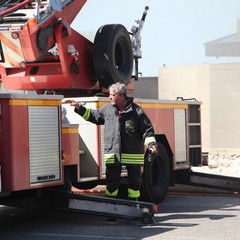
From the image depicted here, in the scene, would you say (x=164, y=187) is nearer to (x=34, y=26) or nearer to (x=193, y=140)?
(x=193, y=140)

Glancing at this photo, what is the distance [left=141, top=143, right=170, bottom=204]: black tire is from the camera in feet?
36.1

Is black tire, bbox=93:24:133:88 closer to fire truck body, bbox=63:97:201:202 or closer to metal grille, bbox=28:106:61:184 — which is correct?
fire truck body, bbox=63:97:201:202

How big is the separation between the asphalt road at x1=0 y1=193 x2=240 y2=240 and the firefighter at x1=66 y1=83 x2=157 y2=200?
61 cm

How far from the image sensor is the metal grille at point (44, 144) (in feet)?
28.7

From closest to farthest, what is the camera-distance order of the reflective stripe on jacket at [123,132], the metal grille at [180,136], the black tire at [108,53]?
the reflective stripe on jacket at [123,132], the black tire at [108,53], the metal grille at [180,136]

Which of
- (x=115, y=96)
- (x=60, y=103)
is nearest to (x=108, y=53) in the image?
(x=115, y=96)

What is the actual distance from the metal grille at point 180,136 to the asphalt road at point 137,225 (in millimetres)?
868

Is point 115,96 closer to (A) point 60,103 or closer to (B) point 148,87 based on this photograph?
(A) point 60,103

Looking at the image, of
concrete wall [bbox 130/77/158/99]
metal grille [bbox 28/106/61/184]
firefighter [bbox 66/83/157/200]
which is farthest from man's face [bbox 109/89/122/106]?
concrete wall [bbox 130/77/158/99]

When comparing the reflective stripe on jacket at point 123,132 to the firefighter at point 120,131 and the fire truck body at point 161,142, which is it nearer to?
the firefighter at point 120,131

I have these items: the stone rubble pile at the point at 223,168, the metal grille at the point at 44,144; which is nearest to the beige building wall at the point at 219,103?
the stone rubble pile at the point at 223,168

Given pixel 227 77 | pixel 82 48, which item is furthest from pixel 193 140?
pixel 227 77

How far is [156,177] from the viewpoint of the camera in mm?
11508

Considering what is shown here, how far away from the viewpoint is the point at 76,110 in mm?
9570
